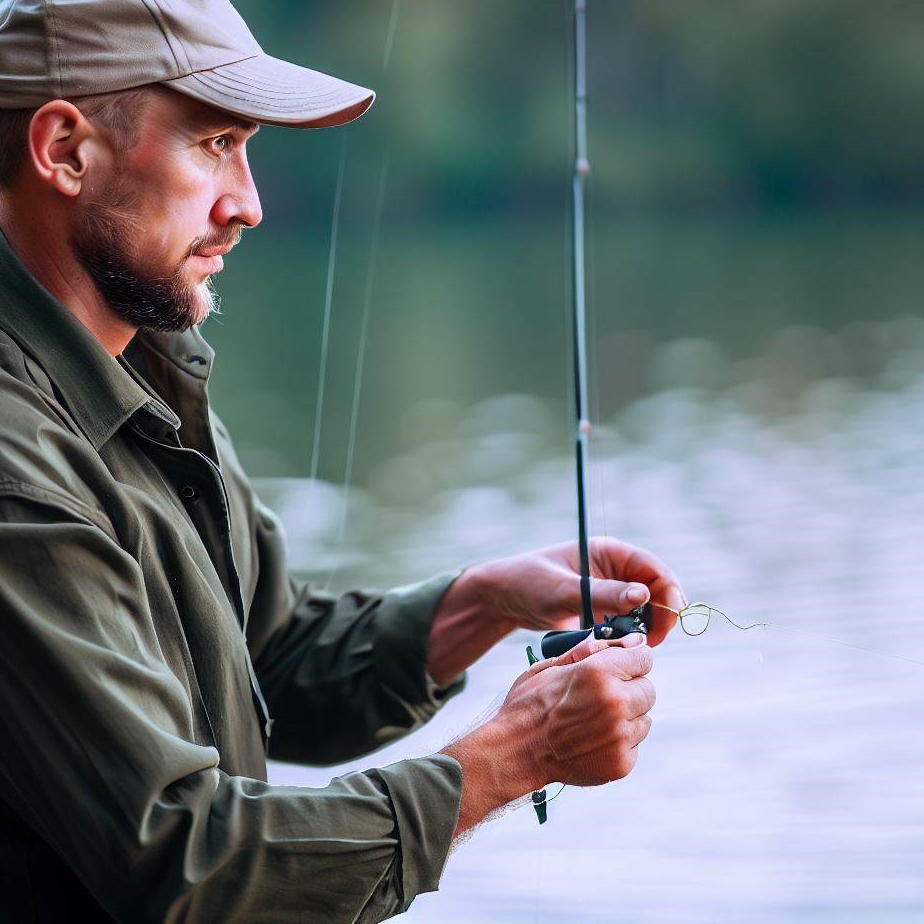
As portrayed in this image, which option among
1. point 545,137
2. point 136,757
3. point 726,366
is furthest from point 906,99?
point 136,757

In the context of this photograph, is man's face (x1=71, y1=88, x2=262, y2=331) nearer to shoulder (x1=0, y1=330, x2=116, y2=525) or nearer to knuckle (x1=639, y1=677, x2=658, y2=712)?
shoulder (x1=0, y1=330, x2=116, y2=525)

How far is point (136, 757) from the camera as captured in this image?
91 centimetres

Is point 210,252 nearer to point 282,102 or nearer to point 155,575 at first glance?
point 282,102

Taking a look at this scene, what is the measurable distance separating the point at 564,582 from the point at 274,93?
0.51 m

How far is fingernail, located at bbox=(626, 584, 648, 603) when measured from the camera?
50.2 inches

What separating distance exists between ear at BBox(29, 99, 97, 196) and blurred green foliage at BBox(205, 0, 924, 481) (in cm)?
260

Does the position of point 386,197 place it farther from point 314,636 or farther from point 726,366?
point 314,636

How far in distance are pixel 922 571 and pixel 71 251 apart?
2.03m

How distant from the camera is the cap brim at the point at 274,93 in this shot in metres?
1.12

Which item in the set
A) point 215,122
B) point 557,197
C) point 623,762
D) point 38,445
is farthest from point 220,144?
point 557,197

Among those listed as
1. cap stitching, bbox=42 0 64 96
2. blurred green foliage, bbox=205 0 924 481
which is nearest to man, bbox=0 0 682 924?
cap stitching, bbox=42 0 64 96

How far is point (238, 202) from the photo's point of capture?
1170 millimetres

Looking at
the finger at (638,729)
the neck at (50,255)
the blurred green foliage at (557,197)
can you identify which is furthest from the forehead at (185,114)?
the blurred green foliage at (557,197)

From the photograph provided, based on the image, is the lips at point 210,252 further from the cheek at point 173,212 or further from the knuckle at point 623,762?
the knuckle at point 623,762
